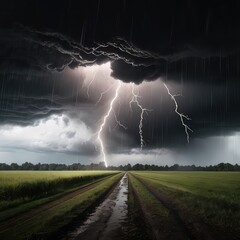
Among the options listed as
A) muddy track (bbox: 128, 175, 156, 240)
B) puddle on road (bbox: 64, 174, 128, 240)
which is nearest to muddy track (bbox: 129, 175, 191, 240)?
muddy track (bbox: 128, 175, 156, 240)

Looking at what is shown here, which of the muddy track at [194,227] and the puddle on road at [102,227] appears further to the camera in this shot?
the muddy track at [194,227]

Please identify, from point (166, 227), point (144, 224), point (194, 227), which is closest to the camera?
point (166, 227)

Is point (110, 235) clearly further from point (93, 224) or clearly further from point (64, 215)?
Result: point (64, 215)

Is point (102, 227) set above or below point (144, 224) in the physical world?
below

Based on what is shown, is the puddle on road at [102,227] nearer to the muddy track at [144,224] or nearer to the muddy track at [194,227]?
the muddy track at [144,224]

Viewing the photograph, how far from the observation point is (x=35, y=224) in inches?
400

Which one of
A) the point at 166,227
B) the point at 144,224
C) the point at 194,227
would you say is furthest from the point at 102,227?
the point at 194,227

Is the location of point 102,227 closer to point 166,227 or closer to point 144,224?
point 144,224

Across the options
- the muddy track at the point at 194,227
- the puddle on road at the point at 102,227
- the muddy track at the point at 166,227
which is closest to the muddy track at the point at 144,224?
the muddy track at the point at 166,227

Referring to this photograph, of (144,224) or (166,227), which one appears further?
(144,224)

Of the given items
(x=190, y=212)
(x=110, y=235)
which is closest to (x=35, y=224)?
(x=110, y=235)

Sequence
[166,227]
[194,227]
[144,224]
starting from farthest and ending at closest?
1. [144,224]
2. [194,227]
3. [166,227]

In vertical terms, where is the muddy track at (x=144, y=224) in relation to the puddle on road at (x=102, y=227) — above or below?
above

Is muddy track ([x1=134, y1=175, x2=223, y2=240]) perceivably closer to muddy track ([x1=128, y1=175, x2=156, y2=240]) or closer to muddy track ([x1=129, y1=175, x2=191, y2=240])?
muddy track ([x1=129, y1=175, x2=191, y2=240])
